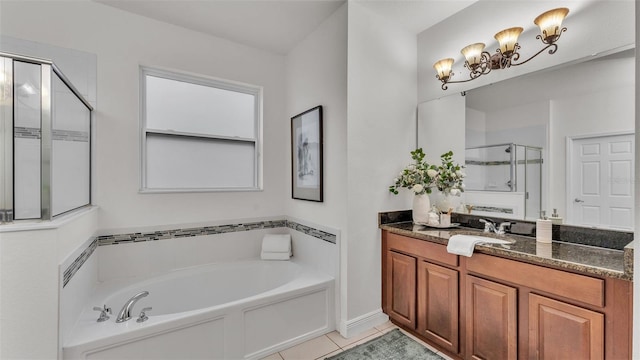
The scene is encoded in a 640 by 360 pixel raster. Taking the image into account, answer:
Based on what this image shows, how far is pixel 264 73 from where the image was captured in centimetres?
293

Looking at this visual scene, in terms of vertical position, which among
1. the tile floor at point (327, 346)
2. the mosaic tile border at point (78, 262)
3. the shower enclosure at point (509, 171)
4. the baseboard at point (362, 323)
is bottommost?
the tile floor at point (327, 346)

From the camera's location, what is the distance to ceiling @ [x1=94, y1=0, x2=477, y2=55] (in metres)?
2.17

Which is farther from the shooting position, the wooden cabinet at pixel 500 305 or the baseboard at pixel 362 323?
the baseboard at pixel 362 323

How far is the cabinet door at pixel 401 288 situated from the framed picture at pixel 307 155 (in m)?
0.85

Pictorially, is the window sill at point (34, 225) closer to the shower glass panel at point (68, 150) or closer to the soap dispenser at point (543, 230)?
the shower glass panel at point (68, 150)

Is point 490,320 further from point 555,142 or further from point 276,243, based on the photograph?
point 276,243

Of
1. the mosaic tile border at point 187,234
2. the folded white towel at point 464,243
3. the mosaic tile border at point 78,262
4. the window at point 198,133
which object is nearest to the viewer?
the mosaic tile border at point 78,262

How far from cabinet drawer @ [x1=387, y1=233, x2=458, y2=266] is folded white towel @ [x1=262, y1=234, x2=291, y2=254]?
1044 mm

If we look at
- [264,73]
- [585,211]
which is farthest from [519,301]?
[264,73]

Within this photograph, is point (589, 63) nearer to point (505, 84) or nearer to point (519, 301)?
point (505, 84)

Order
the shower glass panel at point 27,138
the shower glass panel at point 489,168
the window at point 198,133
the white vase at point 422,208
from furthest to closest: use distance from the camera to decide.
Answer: the window at point 198,133, the white vase at point 422,208, the shower glass panel at point 489,168, the shower glass panel at point 27,138

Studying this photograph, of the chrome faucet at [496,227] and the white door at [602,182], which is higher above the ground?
the white door at [602,182]

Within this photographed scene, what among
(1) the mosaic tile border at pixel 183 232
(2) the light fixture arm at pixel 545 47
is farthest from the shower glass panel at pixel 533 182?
(1) the mosaic tile border at pixel 183 232

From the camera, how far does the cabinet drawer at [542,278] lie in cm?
124
